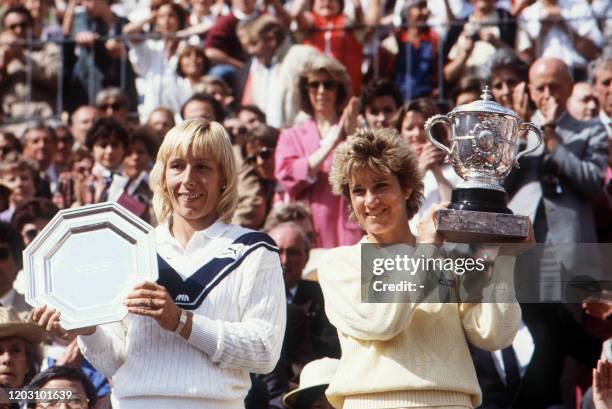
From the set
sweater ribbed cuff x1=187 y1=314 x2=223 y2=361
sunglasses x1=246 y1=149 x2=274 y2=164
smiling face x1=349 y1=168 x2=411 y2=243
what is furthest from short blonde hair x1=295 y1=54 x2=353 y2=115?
sweater ribbed cuff x1=187 y1=314 x2=223 y2=361

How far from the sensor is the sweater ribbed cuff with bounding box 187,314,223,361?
206 inches

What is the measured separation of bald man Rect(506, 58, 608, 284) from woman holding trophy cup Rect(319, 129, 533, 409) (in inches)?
96.3

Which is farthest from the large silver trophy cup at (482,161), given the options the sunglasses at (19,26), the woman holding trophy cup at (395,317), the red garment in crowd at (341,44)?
the sunglasses at (19,26)

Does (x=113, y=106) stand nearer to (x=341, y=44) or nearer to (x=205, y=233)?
(x=341, y=44)

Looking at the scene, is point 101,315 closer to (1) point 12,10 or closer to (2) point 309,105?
(2) point 309,105

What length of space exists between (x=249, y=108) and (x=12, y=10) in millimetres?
3484

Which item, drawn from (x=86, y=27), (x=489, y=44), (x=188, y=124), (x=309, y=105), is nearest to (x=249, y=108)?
(x=309, y=105)

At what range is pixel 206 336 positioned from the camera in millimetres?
5242

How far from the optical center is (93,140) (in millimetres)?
9578

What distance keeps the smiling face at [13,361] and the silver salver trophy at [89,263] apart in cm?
151

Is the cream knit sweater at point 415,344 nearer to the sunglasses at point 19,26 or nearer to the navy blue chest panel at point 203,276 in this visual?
the navy blue chest panel at point 203,276

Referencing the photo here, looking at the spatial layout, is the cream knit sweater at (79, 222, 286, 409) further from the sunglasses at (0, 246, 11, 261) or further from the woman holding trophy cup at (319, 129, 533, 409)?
the sunglasses at (0, 246, 11, 261)

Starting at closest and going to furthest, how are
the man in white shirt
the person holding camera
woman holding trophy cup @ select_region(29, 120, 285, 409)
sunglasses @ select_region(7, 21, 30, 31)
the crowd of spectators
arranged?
woman holding trophy cup @ select_region(29, 120, 285, 409) → the crowd of spectators → the man in white shirt → the person holding camera → sunglasses @ select_region(7, 21, 30, 31)

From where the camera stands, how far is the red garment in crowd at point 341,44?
11.4 meters
